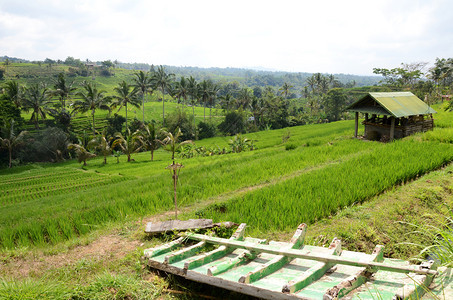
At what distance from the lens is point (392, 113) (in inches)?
529

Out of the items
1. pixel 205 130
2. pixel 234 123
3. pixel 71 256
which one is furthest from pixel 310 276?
pixel 234 123

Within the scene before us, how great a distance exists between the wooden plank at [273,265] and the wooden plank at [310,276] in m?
0.33

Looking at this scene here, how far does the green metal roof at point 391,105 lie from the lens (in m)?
13.8

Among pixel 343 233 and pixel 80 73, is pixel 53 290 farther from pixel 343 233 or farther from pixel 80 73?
pixel 80 73

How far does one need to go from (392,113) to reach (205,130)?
2927 cm

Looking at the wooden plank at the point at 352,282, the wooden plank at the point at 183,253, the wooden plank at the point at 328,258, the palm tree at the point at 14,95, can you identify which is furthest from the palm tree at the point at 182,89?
the wooden plank at the point at 352,282

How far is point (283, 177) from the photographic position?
9078mm

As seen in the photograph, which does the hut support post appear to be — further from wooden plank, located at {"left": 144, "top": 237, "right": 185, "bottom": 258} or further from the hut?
wooden plank, located at {"left": 144, "top": 237, "right": 185, "bottom": 258}

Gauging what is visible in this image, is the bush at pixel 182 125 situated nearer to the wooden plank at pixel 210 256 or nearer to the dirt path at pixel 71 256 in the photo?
the dirt path at pixel 71 256

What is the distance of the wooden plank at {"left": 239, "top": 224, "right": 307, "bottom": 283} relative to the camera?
2621 millimetres

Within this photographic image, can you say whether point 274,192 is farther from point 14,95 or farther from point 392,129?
point 14,95

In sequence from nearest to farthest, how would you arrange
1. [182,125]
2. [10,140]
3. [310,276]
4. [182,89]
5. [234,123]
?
1. [310,276]
2. [10,140]
3. [182,125]
4. [182,89]
5. [234,123]

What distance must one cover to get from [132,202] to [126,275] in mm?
3960

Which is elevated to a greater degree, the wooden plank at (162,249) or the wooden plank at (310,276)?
the wooden plank at (310,276)
